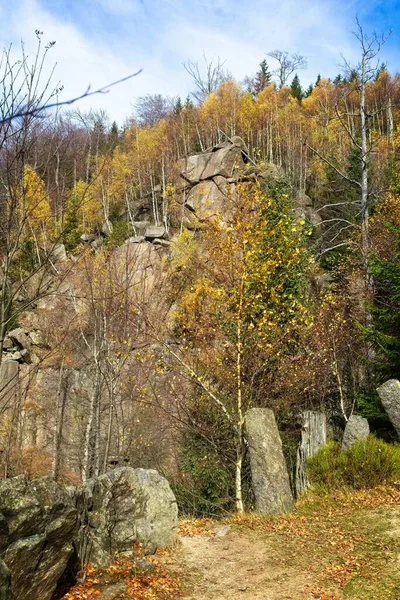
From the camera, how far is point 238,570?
19.9ft

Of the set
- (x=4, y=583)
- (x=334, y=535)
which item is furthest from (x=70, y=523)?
(x=334, y=535)

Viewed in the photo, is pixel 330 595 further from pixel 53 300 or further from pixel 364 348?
pixel 53 300

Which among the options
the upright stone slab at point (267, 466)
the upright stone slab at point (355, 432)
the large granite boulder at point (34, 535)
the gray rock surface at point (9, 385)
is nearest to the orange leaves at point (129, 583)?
the large granite boulder at point (34, 535)

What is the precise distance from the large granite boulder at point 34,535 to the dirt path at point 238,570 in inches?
63.6

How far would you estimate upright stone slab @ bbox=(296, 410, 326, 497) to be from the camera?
9.06 metres

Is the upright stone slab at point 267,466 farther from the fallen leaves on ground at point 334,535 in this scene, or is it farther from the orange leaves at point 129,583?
the orange leaves at point 129,583

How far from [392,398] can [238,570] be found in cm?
464

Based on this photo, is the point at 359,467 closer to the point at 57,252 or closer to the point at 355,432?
the point at 355,432

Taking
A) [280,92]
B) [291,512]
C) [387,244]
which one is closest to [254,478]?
[291,512]

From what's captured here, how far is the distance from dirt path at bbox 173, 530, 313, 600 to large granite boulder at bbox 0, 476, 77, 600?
162 centimetres

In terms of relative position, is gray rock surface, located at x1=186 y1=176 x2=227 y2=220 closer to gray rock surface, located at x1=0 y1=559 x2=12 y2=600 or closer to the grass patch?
the grass patch

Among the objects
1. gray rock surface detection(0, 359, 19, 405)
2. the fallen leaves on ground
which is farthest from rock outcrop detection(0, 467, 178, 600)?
the fallen leaves on ground

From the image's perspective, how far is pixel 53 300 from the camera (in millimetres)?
28594

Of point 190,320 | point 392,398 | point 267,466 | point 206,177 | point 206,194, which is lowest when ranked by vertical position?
point 267,466
